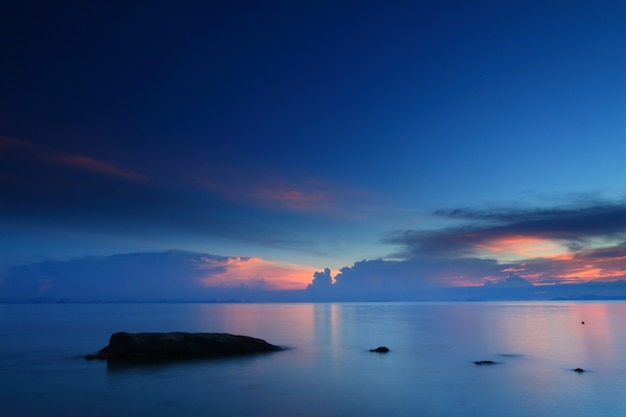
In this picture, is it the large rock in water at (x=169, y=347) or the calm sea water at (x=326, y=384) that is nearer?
the calm sea water at (x=326, y=384)

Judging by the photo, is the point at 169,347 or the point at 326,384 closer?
the point at 326,384

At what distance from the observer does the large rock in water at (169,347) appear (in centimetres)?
4131

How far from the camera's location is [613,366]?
134 feet

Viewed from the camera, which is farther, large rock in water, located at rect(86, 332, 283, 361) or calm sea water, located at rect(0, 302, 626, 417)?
large rock in water, located at rect(86, 332, 283, 361)

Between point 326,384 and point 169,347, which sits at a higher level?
point 169,347

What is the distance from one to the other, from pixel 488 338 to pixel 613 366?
27.3 metres

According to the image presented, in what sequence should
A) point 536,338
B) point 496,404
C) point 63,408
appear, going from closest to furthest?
point 63,408 < point 496,404 < point 536,338

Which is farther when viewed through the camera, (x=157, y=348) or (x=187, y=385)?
(x=157, y=348)

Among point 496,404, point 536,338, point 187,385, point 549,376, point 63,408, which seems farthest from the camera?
point 536,338

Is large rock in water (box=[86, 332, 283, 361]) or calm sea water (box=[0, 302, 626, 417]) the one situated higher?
large rock in water (box=[86, 332, 283, 361])

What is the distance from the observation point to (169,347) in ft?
139

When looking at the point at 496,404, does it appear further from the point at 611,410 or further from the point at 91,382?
the point at 91,382

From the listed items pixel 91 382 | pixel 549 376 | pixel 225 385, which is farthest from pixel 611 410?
pixel 91 382

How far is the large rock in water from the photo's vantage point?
41.3 m
